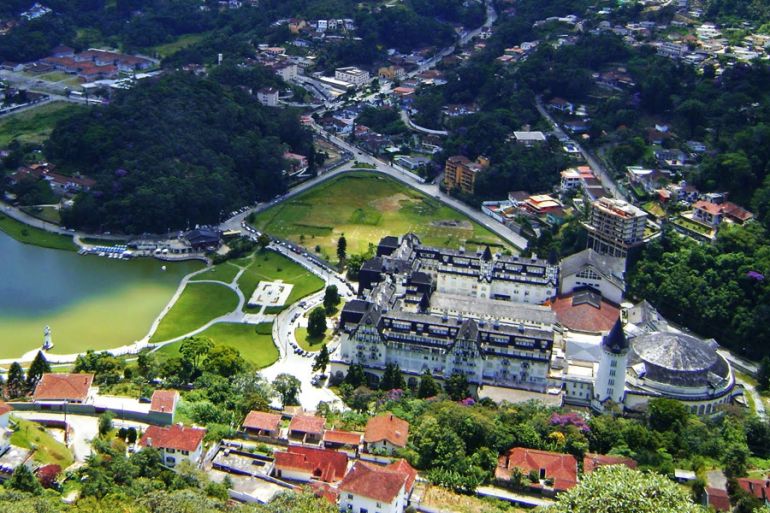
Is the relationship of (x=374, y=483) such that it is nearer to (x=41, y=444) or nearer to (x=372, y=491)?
(x=372, y=491)

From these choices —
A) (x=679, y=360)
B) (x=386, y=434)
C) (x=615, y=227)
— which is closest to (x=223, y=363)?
(x=386, y=434)

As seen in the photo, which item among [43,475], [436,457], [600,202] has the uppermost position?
[43,475]

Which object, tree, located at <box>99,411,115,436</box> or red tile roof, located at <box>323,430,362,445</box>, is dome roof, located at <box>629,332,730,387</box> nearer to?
red tile roof, located at <box>323,430,362,445</box>

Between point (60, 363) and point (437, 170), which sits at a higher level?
point (60, 363)

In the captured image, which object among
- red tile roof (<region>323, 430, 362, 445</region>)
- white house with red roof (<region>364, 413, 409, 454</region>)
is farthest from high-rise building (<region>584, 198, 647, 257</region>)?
red tile roof (<region>323, 430, 362, 445</region>)

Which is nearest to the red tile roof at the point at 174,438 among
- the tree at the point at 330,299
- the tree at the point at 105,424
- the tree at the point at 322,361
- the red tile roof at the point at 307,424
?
the tree at the point at 105,424

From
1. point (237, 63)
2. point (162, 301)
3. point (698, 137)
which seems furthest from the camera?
point (237, 63)

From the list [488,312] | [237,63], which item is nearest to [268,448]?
[488,312]

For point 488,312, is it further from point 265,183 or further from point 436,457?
point 265,183
